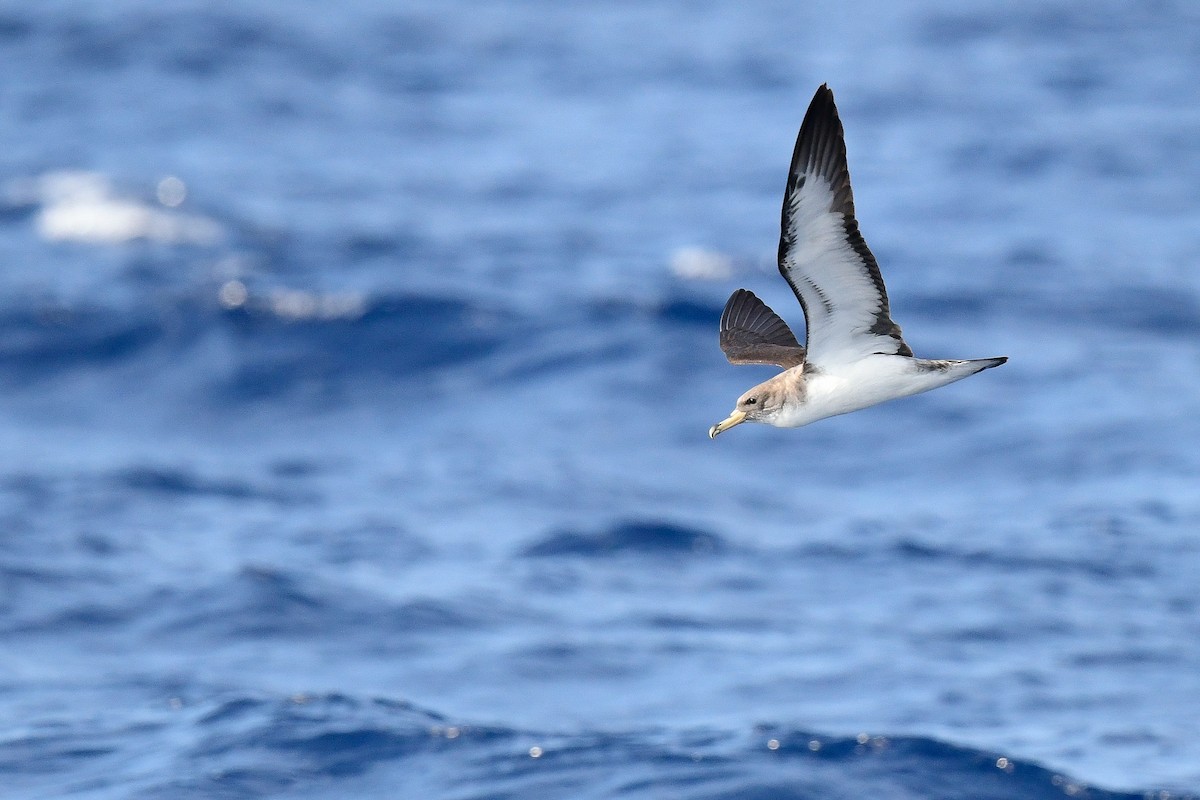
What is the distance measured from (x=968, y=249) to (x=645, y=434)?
29.0 feet

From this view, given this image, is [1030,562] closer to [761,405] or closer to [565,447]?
[565,447]

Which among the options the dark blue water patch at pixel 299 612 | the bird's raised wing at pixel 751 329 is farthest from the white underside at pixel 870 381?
Answer: the dark blue water patch at pixel 299 612

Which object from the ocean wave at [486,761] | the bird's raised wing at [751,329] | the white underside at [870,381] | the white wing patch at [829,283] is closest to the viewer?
the white wing patch at [829,283]

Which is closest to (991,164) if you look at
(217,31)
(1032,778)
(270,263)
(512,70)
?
(512,70)

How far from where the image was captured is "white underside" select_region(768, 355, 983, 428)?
1095 centimetres

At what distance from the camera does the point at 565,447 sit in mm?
28047

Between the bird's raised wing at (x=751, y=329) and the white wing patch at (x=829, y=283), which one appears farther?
the bird's raised wing at (x=751, y=329)

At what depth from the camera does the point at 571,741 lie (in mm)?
19375

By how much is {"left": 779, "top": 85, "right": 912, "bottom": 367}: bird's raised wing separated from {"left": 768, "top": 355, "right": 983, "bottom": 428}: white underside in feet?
0.25

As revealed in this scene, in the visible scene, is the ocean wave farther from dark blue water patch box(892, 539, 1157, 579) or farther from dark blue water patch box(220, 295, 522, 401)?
dark blue water patch box(220, 295, 522, 401)

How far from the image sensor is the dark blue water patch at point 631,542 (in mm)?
25656

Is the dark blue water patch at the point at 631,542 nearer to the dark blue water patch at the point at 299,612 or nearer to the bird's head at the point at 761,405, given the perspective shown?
the dark blue water patch at the point at 299,612

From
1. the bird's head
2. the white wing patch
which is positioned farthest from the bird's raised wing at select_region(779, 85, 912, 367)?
the bird's head

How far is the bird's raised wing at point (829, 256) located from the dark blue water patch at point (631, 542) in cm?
1468
